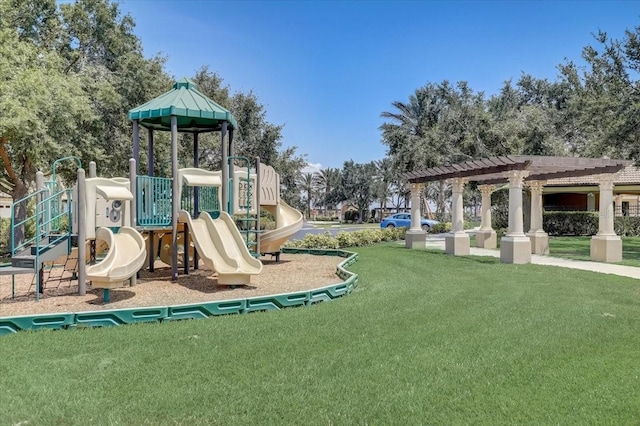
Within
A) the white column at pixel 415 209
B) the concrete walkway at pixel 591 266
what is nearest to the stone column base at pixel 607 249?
the concrete walkway at pixel 591 266

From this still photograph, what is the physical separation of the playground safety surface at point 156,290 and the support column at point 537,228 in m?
9.12

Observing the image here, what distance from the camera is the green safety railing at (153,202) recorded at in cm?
953

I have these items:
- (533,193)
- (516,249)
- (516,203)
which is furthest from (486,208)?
(516,249)

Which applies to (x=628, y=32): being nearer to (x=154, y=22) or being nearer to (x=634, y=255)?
(x=634, y=255)

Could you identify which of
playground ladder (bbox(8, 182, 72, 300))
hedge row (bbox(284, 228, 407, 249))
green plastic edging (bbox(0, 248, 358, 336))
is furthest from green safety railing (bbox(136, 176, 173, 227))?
hedge row (bbox(284, 228, 407, 249))

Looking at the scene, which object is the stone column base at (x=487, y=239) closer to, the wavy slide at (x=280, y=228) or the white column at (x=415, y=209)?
the white column at (x=415, y=209)

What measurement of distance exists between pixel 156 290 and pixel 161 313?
2.54 meters

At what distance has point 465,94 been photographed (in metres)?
32.6

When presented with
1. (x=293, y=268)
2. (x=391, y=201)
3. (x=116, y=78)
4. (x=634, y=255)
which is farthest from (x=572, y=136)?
(x=391, y=201)

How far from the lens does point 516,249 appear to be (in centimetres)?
1345

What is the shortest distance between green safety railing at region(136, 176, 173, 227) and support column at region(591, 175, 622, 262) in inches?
502

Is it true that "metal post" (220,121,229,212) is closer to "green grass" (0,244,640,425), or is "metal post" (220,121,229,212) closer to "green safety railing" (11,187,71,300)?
"green safety railing" (11,187,71,300)

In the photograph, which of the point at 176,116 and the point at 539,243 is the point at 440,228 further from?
the point at 176,116

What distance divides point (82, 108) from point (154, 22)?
3.90m
